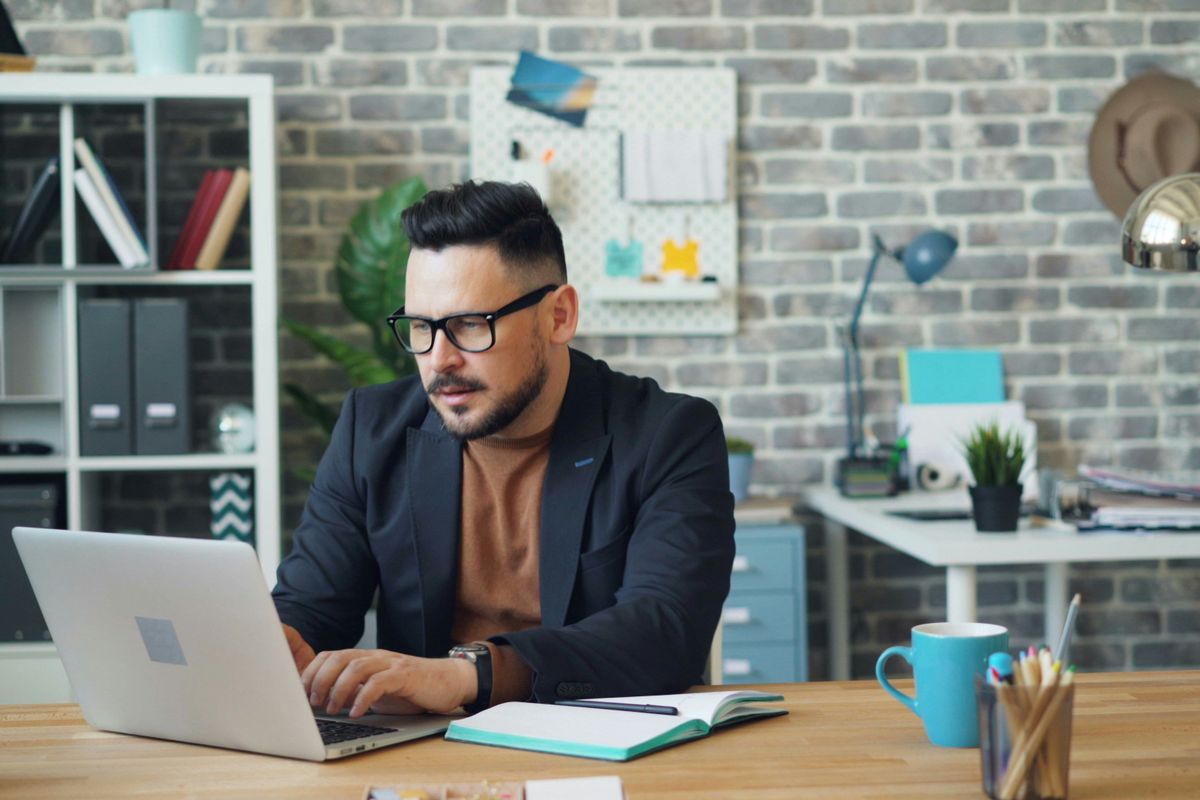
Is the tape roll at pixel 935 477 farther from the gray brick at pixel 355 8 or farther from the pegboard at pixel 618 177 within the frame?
the gray brick at pixel 355 8

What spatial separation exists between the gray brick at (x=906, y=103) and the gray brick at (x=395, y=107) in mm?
1182

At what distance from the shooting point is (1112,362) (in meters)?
3.58

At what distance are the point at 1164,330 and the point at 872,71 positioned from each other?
3.63ft

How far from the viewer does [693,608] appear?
162 centimetres

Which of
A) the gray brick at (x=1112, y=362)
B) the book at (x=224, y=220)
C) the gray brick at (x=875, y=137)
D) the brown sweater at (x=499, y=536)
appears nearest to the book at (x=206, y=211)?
the book at (x=224, y=220)

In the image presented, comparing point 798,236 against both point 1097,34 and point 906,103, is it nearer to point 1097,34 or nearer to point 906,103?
point 906,103

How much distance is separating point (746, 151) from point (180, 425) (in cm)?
166

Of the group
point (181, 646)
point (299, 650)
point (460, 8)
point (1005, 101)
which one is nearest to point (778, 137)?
point (1005, 101)

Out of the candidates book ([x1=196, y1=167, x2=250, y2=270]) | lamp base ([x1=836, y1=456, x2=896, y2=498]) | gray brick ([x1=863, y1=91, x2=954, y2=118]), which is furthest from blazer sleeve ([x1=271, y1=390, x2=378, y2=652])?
gray brick ([x1=863, y1=91, x2=954, y2=118])

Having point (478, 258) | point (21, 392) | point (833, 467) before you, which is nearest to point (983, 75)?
point (833, 467)

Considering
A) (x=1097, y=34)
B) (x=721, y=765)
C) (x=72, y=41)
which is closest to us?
(x=721, y=765)

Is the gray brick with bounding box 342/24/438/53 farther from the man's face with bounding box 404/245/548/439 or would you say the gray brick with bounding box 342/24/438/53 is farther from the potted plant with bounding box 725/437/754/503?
the man's face with bounding box 404/245/548/439

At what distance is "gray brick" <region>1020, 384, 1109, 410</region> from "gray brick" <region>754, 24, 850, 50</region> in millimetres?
1101

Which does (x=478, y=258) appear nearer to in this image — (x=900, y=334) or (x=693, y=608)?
(x=693, y=608)
